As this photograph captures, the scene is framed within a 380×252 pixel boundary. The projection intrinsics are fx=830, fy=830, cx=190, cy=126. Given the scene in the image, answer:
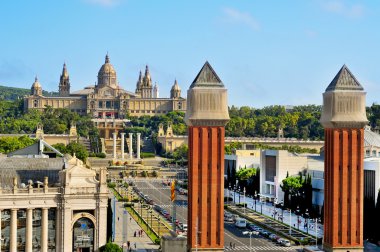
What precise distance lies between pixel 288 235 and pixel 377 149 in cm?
4948

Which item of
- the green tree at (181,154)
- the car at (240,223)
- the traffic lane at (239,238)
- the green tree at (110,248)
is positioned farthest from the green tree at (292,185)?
the green tree at (181,154)

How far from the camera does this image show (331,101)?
201 ft

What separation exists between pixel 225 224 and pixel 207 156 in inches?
1190

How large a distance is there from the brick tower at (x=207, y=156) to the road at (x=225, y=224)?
1313 cm

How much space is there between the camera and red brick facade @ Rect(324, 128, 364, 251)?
60.6 meters

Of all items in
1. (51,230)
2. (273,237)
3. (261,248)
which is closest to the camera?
(51,230)

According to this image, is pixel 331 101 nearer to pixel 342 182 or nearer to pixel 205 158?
pixel 342 182

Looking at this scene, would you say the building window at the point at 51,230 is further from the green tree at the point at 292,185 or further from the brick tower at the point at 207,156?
the green tree at the point at 292,185

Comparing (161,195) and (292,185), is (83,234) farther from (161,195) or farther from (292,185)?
(161,195)

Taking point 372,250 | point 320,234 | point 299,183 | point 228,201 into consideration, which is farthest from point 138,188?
point 372,250

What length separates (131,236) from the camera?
77.1m

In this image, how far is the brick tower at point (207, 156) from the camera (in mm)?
59875

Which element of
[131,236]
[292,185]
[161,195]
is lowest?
[131,236]

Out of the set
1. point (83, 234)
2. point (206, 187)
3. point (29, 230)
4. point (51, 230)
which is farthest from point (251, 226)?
point (29, 230)
